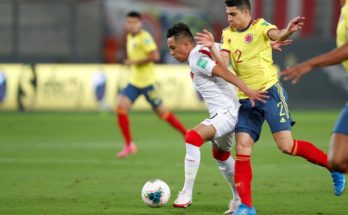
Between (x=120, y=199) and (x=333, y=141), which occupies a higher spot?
(x=333, y=141)

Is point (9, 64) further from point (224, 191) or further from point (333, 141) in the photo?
point (333, 141)

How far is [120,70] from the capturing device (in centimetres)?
2577

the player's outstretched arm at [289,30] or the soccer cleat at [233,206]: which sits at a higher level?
the player's outstretched arm at [289,30]

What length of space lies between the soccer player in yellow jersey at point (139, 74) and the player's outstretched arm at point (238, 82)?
Answer: 22.7 ft

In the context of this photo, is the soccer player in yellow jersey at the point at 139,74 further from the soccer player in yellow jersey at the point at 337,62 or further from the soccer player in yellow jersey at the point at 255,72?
the soccer player in yellow jersey at the point at 337,62

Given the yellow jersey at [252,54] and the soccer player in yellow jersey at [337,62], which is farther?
the yellow jersey at [252,54]

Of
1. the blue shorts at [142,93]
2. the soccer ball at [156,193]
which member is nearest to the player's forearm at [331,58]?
the soccer ball at [156,193]

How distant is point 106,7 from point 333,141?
23495 mm

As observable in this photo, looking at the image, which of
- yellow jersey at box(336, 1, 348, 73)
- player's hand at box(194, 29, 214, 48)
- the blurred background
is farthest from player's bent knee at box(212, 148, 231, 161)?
the blurred background

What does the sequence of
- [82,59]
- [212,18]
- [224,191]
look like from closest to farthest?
1. [224,191]
2. [82,59]
3. [212,18]

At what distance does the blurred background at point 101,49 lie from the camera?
83.6 feet

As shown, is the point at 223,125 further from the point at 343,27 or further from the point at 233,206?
the point at 343,27

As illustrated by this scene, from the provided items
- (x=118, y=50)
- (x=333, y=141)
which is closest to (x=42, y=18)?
(x=118, y=50)

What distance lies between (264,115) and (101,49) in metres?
21.7
